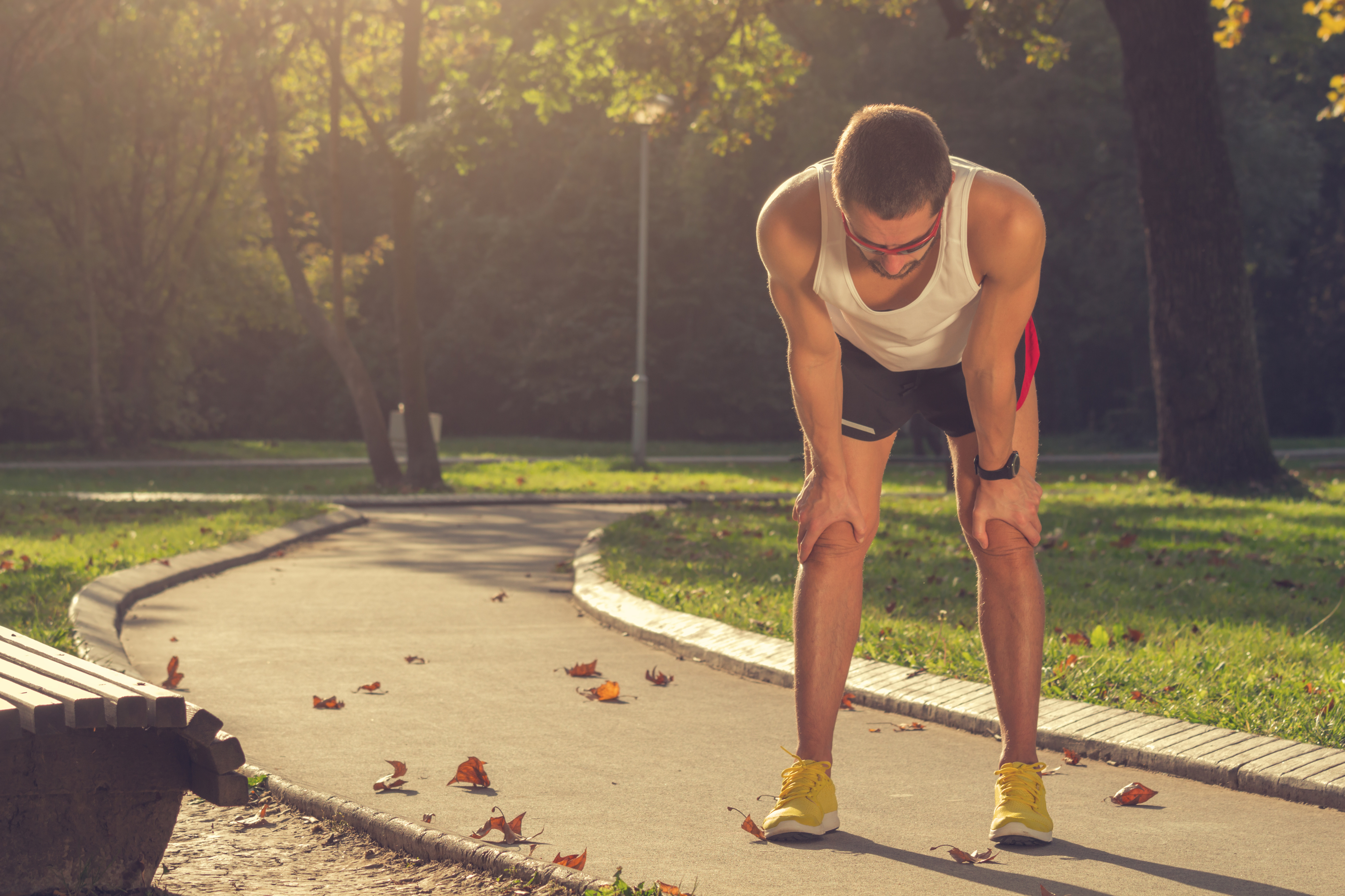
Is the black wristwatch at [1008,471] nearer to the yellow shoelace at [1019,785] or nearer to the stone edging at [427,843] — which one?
the yellow shoelace at [1019,785]

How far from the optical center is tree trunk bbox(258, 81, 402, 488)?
1850 centimetres

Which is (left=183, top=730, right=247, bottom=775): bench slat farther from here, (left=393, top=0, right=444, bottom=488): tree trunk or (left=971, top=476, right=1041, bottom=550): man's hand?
(left=393, top=0, right=444, bottom=488): tree trunk

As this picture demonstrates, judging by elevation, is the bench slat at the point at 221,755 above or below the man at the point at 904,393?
below

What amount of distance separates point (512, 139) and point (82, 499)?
23.3 ft

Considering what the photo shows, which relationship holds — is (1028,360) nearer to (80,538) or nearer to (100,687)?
(100,687)

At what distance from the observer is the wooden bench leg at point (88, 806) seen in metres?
3.06

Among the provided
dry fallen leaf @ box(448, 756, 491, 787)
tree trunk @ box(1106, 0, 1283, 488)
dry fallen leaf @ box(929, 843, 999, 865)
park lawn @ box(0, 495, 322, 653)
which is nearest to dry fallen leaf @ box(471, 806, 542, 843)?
dry fallen leaf @ box(448, 756, 491, 787)

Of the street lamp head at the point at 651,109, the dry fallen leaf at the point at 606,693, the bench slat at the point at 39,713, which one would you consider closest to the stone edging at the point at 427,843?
the bench slat at the point at 39,713

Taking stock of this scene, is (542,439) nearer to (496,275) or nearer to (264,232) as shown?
(496,275)

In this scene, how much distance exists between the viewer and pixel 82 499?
15.1m

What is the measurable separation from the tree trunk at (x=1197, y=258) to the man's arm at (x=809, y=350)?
35.7 feet

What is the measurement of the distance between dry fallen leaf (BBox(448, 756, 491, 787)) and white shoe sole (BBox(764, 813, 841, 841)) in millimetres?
955

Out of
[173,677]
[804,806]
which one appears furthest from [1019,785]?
[173,677]

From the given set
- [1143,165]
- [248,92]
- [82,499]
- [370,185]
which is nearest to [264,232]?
[370,185]
